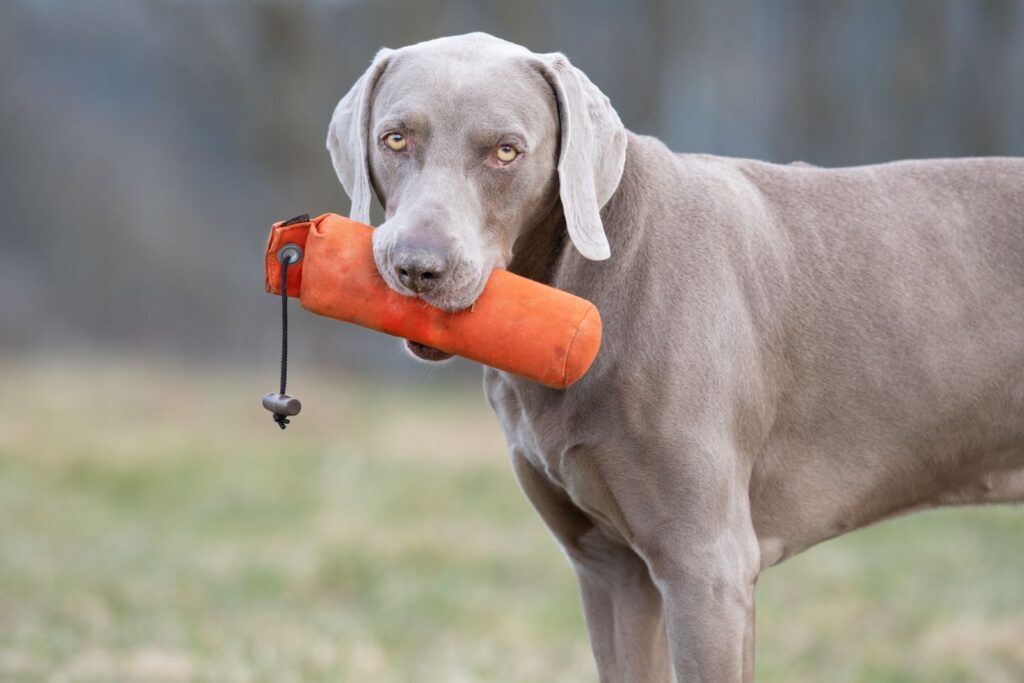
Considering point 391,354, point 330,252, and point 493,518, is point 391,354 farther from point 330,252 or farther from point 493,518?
point 330,252

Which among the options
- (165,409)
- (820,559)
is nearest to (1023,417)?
(820,559)

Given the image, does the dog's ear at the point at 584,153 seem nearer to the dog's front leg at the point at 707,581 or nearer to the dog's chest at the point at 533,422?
the dog's chest at the point at 533,422

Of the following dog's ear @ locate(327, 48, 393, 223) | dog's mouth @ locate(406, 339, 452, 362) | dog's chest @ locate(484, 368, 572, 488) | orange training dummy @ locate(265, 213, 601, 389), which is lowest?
dog's chest @ locate(484, 368, 572, 488)

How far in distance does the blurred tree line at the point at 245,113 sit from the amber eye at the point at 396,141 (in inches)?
408

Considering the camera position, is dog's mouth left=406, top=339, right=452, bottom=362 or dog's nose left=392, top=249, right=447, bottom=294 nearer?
dog's nose left=392, top=249, right=447, bottom=294

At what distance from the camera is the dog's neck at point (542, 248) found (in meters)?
3.07

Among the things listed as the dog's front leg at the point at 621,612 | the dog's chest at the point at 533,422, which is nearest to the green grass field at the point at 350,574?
the dog's front leg at the point at 621,612

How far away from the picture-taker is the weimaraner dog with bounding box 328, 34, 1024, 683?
2887 mm

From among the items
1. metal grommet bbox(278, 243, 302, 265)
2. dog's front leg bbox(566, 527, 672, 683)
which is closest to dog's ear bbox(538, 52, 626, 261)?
metal grommet bbox(278, 243, 302, 265)

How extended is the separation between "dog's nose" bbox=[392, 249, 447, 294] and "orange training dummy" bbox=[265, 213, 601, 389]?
0.13m

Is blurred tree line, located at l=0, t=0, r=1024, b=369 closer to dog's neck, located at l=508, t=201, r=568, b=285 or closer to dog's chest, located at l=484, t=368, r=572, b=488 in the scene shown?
dog's chest, located at l=484, t=368, r=572, b=488

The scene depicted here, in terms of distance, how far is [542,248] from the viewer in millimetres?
3107

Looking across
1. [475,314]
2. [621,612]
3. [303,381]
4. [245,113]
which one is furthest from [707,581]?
[245,113]

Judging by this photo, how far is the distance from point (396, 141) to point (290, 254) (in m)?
0.38
